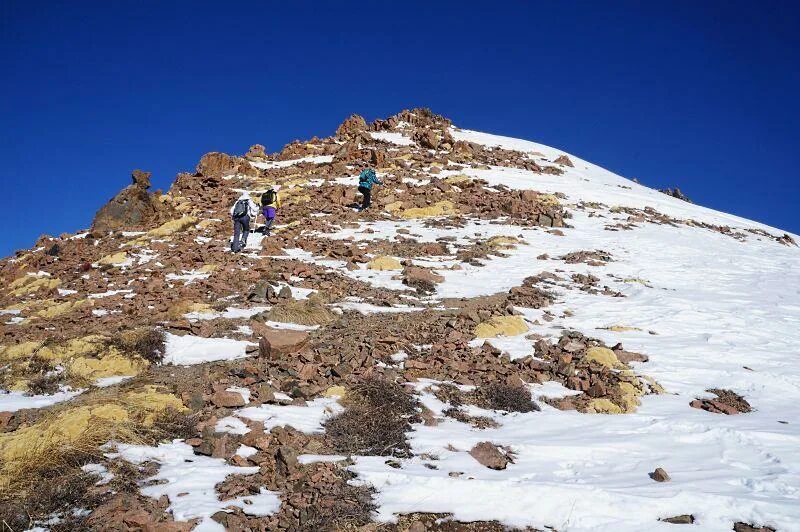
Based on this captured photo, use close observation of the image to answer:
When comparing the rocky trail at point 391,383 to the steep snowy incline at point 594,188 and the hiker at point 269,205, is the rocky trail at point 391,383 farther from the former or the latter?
the steep snowy incline at point 594,188

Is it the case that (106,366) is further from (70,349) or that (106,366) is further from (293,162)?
(293,162)

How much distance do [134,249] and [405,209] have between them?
10.7m

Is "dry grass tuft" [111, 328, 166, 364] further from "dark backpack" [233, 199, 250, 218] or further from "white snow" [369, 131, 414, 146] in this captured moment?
"white snow" [369, 131, 414, 146]

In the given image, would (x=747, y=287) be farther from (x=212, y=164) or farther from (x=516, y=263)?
(x=212, y=164)

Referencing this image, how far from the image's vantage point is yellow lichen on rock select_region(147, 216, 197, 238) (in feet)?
59.6

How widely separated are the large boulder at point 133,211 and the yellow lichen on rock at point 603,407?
59.4ft

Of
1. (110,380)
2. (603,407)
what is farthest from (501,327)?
(110,380)

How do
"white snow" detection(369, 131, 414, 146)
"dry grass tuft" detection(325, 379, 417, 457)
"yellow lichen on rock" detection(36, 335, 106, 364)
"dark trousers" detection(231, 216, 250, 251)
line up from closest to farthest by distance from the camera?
"dry grass tuft" detection(325, 379, 417, 457)
"yellow lichen on rock" detection(36, 335, 106, 364)
"dark trousers" detection(231, 216, 250, 251)
"white snow" detection(369, 131, 414, 146)

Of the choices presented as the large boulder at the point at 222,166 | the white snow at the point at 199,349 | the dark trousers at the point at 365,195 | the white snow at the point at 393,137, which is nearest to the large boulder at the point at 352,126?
the white snow at the point at 393,137

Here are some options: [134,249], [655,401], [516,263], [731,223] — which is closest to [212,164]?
[134,249]

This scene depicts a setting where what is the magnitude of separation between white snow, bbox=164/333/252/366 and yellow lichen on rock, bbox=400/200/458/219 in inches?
522

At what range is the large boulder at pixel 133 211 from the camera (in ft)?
64.6

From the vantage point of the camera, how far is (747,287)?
1507cm

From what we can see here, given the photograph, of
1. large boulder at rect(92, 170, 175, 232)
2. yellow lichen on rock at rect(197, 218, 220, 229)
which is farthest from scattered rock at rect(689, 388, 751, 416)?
large boulder at rect(92, 170, 175, 232)
